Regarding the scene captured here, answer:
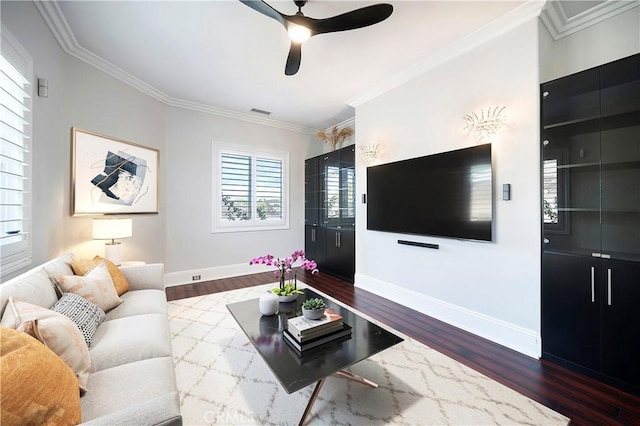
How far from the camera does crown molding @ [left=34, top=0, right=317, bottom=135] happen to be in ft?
7.24

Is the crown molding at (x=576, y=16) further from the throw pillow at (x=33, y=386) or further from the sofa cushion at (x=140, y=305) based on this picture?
the sofa cushion at (x=140, y=305)

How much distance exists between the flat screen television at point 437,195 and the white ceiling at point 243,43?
119 cm

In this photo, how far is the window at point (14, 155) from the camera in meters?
1.67

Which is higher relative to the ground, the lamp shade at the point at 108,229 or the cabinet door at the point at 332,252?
the lamp shade at the point at 108,229

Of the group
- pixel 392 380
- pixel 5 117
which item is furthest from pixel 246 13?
pixel 392 380

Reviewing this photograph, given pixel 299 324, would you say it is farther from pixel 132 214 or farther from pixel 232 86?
pixel 232 86

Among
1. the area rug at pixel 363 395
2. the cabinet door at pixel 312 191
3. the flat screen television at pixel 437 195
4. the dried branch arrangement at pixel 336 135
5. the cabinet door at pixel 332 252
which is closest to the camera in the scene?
the area rug at pixel 363 395

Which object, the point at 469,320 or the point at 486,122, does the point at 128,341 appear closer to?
the point at 469,320

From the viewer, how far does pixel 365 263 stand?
3908 mm

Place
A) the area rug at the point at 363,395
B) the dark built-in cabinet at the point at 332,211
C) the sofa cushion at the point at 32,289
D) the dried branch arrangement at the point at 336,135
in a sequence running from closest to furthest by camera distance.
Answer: the sofa cushion at the point at 32,289
the area rug at the point at 363,395
the dark built-in cabinet at the point at 332,211
the dried branch arrangement at the point at 336,135

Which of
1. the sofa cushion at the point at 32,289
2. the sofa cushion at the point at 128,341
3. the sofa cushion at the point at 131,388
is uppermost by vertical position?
the sofa cushion at the point at 32,289

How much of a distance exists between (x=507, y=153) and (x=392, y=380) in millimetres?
2219

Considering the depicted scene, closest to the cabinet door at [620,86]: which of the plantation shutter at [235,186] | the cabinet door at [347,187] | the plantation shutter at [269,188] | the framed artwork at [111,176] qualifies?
the cabinet door at [347,187]

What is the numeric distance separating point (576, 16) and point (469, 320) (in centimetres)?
298
